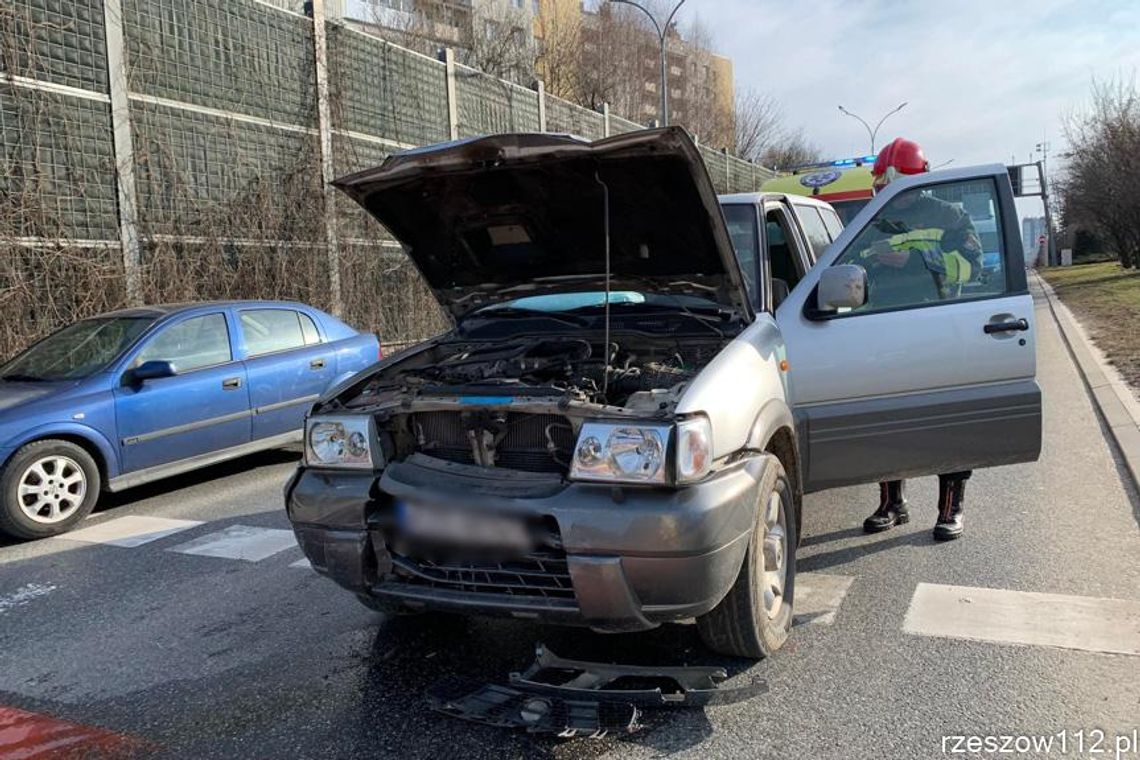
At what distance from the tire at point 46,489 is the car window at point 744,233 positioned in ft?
16.0

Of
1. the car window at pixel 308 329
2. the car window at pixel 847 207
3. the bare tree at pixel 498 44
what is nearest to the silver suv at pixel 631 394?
the car window at pixel 308 329

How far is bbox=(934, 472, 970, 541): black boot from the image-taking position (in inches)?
199

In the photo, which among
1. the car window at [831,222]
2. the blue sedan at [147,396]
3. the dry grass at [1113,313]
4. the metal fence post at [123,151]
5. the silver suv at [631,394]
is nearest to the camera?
the silver suv at [631,394]

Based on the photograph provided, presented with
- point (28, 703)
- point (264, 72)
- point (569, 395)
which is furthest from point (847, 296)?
point (264, 72)

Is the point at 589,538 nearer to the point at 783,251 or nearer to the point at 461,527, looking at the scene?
the point at 461,527

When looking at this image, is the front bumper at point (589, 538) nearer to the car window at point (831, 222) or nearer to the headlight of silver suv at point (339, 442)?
the headlight of silver suv at point (339, 442)

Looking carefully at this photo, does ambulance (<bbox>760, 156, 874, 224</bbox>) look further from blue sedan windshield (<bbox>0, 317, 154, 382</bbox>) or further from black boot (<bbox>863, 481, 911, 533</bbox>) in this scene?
blue sedan windshield (<bbox>0, 317, 154, 382</bbox>)

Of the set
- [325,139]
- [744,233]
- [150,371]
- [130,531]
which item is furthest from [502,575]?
[325,139]

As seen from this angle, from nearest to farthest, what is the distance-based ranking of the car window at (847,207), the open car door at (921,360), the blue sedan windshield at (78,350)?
the open car door at (921,360) < the blue sedan windshield at (78,350) < the car window at (847,207)

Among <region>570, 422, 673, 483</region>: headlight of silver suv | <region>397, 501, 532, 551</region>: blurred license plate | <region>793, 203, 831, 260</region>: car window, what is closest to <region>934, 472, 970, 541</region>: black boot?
<region>793, 203, 831, 260</region>: car window

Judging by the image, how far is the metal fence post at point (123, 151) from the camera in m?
11.1

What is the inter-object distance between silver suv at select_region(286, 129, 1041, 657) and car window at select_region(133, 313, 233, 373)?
3.34 metres

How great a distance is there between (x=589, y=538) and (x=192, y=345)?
18.1 feet

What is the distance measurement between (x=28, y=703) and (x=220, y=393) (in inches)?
156
